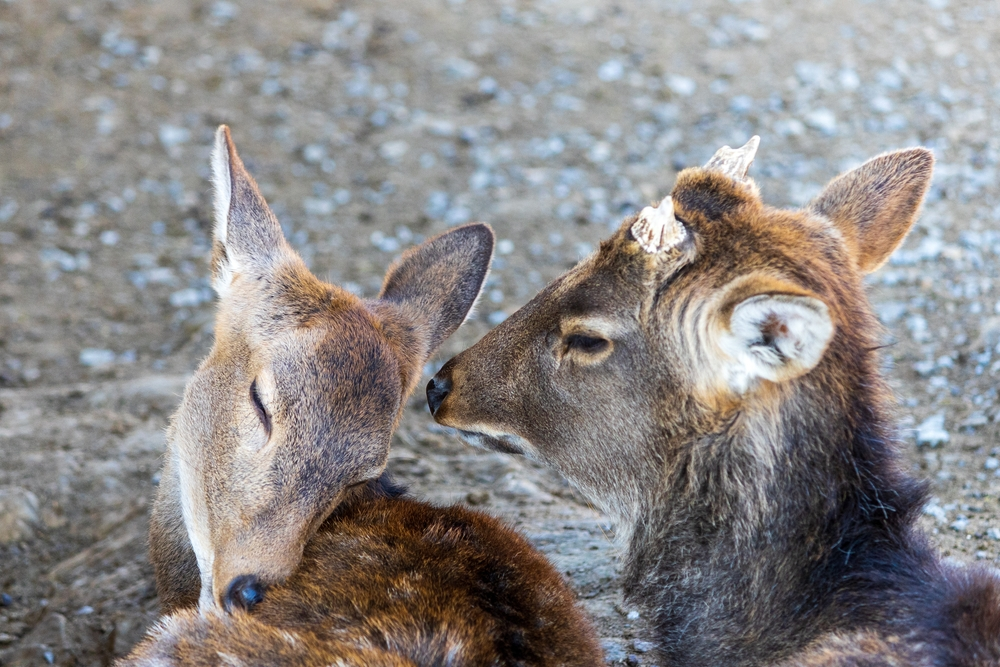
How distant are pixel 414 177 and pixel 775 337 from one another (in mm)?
5118

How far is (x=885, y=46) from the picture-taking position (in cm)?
900

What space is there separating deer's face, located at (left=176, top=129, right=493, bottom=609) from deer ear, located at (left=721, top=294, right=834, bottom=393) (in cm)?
130

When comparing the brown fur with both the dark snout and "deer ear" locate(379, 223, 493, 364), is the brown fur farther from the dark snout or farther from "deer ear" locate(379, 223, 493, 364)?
"deer ear" locate(379, 223, 493, 364)

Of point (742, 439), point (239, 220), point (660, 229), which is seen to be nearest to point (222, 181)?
point (239, 220)

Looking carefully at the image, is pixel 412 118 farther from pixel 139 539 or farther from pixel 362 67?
pixel 139 539

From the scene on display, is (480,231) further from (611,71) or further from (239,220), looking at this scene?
(611,71)

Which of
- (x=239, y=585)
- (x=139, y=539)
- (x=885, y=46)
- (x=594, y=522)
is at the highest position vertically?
(x=885, y=46)

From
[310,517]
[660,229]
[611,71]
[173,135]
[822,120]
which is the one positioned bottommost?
[173,135]

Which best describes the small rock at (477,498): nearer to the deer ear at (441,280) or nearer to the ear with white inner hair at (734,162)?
the deer ear at (441,280)

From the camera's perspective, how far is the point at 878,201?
3928 millimetres

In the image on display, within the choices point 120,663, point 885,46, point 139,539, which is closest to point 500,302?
point 139,539

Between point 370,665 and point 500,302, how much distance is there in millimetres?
4030

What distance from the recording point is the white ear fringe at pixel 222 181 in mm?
4152

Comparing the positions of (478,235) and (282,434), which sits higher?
(478,235)
